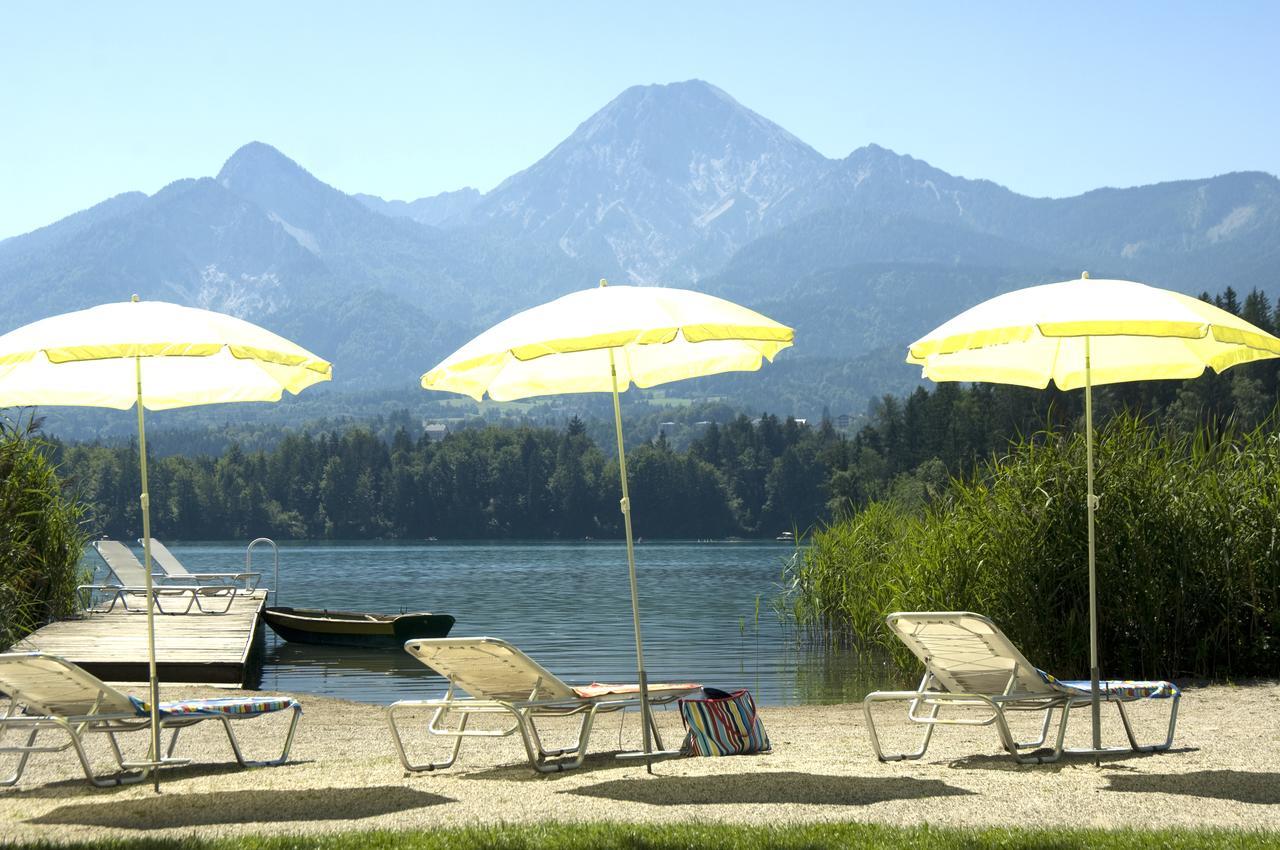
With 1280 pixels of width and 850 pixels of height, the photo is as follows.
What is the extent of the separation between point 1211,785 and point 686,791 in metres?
2.31

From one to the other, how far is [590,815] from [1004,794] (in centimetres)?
178

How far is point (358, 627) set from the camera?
23.5 meters

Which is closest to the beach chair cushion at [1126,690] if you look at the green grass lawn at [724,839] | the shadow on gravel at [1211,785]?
the shadow on gravel at [1211,785]

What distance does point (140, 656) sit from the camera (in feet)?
40.7

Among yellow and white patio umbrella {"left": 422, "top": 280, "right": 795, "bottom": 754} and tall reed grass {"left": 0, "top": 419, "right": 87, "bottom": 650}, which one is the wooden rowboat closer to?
tall reed grass {"left": 0, "top": 419, "right": 87, "bottom": 650}

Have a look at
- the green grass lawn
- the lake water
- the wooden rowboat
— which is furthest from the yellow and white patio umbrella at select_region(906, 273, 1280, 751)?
the wooden rowboat

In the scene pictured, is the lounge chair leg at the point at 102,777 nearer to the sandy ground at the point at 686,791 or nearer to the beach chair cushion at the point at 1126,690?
the sandy ground at the point at 686,791

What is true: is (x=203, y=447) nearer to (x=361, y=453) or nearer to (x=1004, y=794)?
(x=361, y=453)

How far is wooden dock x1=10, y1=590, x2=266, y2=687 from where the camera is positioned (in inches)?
478

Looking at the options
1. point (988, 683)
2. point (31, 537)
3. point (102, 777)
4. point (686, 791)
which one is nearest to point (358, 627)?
point (31, 537)

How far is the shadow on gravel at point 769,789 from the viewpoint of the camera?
6.05 meters

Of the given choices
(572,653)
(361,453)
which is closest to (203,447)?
(361,453)

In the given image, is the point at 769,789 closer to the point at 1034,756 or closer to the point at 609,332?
the point at 1034,756

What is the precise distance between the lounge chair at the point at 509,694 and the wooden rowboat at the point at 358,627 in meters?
16.2
